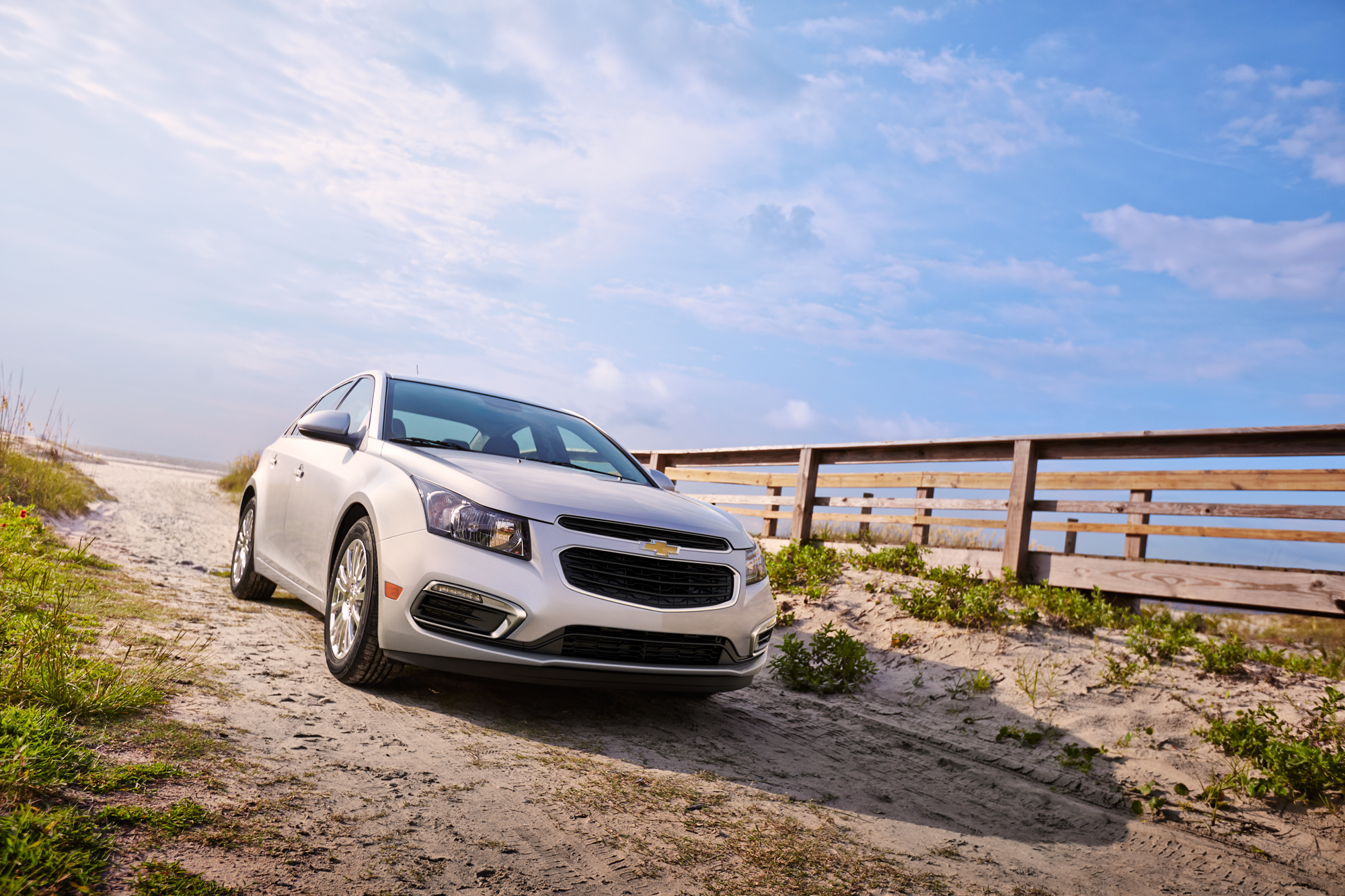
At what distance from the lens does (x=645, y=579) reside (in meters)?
3.78

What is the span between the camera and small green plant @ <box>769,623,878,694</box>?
231 inches

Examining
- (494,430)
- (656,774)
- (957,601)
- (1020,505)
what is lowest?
(656,774)

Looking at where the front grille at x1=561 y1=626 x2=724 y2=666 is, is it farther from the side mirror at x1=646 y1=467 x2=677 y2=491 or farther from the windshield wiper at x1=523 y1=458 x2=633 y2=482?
the side mirror at x1=646 y1=467 x2=677 y2=491

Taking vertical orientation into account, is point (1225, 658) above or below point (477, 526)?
below

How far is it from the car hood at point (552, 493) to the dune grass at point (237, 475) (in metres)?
16.2

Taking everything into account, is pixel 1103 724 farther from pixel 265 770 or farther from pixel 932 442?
pixel 265 770

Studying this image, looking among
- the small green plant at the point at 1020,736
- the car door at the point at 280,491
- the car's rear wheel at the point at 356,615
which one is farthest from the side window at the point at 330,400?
the small green plant at the point at 1020,736

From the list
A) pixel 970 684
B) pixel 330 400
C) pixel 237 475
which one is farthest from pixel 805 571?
pixel 237 475

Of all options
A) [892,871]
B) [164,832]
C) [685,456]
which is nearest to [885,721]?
[892,871]

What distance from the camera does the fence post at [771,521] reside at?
1094cm

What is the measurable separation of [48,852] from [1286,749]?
5.29 metres

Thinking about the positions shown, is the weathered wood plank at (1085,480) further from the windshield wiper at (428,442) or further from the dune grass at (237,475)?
the dune grass at (237,475)

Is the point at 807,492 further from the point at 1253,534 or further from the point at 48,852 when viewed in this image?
the point at 48,852

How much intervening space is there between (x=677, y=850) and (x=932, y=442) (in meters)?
6.79
